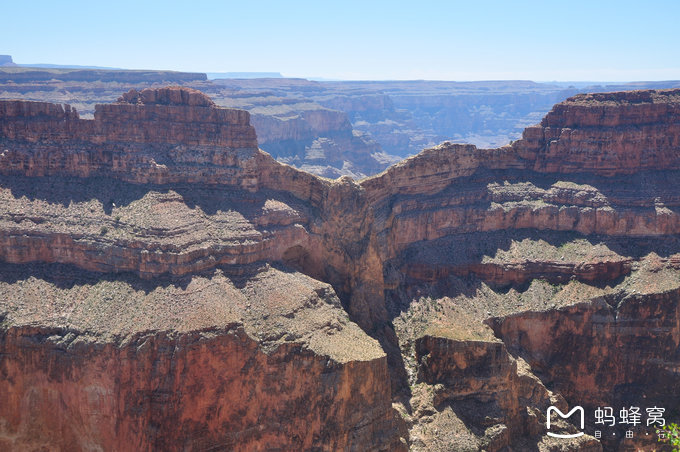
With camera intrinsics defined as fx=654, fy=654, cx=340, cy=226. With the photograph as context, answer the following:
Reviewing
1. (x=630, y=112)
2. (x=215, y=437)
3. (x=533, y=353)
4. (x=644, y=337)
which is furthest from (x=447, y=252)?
(x=215, y=437)

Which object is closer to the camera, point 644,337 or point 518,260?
point 644,337

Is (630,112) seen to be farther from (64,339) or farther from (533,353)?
(64,339)

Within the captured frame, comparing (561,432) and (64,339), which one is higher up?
(64,339)

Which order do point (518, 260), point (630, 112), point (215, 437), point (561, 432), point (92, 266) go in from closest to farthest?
point (215, 437) < point (92, 266) < point (561, 432) < point (518, 260) < point (630, 112)

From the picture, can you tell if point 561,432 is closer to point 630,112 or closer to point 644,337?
point 644,337

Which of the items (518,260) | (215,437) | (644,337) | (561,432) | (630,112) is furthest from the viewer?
(630,112)

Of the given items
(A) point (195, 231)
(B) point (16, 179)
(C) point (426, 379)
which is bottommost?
(C) point (426, 379)
